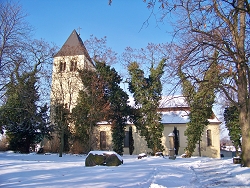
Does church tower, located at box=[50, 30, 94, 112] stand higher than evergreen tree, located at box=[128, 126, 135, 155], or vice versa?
church tower, located at box=[50, 30, 94, 112]

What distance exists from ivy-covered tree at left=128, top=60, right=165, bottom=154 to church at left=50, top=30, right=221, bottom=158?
4.32 feet

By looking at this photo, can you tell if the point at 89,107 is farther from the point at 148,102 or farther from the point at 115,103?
the point at 148,102

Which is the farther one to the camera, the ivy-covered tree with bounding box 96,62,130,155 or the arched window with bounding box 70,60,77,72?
the ivy-covered tree with bounding box 96,62,130,155

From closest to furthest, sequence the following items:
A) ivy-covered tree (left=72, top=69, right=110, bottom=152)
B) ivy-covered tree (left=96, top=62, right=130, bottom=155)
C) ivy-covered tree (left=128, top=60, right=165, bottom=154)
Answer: ivy-covered tree (left=72, top=69, right=110, bottom=152)
ivy-covered tree (left=128, top=60, right=165, bottom=154)
ivy-covered tree (left=96, top=62, right=130, bottom=155)

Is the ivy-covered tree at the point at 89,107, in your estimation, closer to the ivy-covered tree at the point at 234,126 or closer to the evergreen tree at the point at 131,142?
the evergreen tree at the point at 131,142

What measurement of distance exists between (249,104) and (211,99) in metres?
14.2

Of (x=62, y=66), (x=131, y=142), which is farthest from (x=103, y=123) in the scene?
(x=62, y=66)

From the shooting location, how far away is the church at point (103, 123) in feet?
87.9

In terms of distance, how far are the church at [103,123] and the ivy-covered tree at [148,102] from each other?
4.32 feet

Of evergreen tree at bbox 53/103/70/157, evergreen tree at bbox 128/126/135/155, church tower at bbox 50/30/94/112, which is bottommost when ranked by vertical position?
evergreen tree at bbox 128/126/135/155

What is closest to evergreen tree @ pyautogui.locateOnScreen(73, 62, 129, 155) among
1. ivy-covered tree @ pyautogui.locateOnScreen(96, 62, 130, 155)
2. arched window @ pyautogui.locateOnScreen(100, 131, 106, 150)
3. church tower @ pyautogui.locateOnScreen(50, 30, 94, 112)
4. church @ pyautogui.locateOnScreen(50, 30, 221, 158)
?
ivy-covered tree @ pyautogui.locateOnScreen(96, 62, 130, 155)

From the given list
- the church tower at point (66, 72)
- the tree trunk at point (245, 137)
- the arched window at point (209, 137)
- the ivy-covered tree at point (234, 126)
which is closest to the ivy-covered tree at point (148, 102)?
the church tower at point (66, 72)

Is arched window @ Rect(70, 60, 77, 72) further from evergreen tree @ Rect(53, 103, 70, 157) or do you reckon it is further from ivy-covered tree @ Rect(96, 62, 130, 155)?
evergreen tree @ Rect(53, 103, 70, 157)

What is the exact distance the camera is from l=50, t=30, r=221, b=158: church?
26.8 m
